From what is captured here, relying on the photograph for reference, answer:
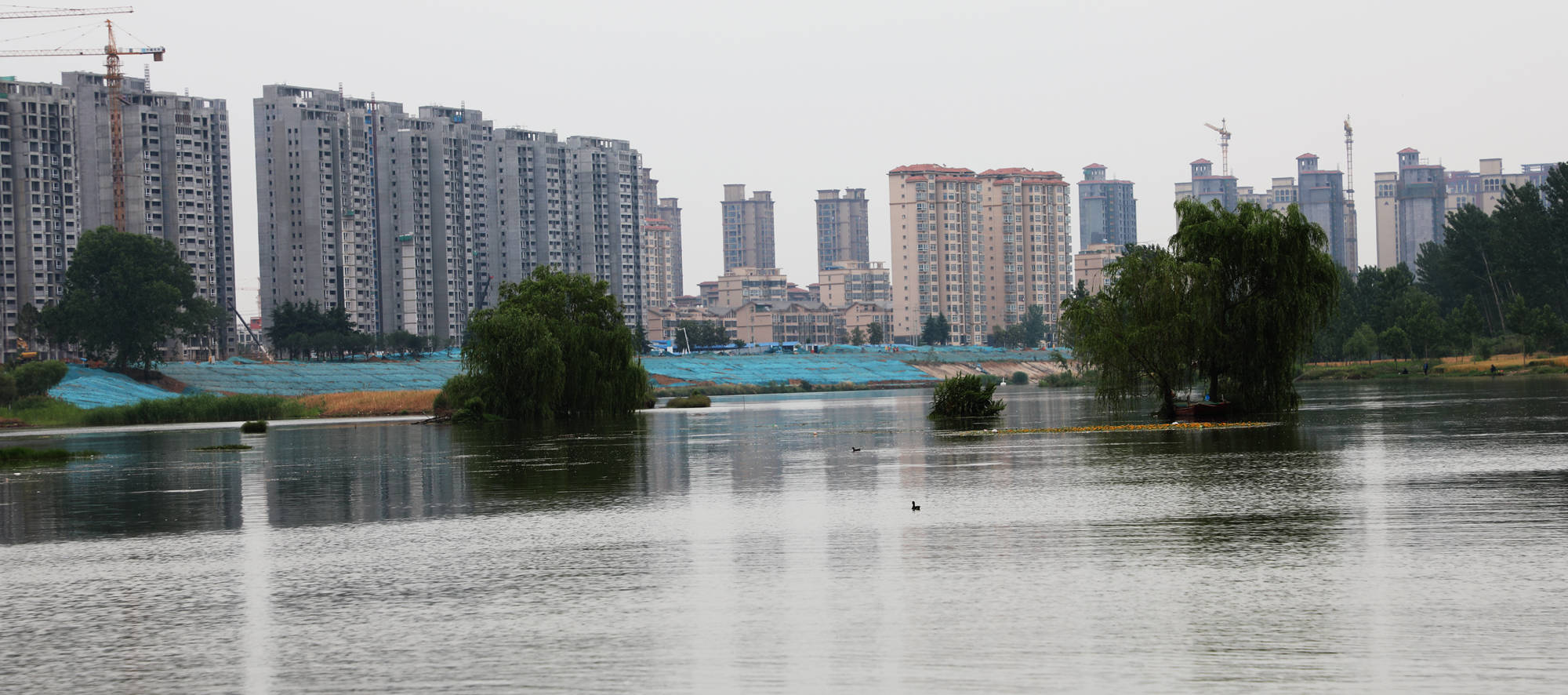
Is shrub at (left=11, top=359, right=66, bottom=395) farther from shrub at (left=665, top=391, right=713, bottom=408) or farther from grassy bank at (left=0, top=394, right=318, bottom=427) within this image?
shrub at (left=665, top=391, right=713, bottom=408)

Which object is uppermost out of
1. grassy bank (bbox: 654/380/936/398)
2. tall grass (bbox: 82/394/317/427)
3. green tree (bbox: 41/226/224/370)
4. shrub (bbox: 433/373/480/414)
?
green tree (bbox: 41/226/224/370)

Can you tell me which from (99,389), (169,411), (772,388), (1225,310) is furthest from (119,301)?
(1225,310)

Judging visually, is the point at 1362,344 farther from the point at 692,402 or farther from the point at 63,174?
the point at 63,174

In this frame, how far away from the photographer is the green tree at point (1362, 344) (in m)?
143

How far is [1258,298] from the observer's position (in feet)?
175

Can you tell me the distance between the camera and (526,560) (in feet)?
70.6

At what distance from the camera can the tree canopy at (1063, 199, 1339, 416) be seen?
53375mm

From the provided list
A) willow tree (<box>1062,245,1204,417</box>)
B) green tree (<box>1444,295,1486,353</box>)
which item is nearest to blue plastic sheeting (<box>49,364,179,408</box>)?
willow tree (<box>1062,245,1204,417</box>)

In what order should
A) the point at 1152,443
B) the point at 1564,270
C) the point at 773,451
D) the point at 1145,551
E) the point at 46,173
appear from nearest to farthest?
the point at 1145,551 → the point at 1152,443 → the point at 773,451 → the point at 1564,270 → the point at 46,173

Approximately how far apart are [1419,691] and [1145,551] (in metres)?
8.27

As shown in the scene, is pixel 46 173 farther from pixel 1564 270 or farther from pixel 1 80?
pixel 1564 270

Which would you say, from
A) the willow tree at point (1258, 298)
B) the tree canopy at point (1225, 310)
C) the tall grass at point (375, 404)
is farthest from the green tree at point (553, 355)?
the willow tree at point (1258, 298)

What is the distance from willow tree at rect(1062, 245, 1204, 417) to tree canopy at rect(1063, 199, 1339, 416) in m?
0.04

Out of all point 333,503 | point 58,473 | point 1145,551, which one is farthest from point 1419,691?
point 58,473
